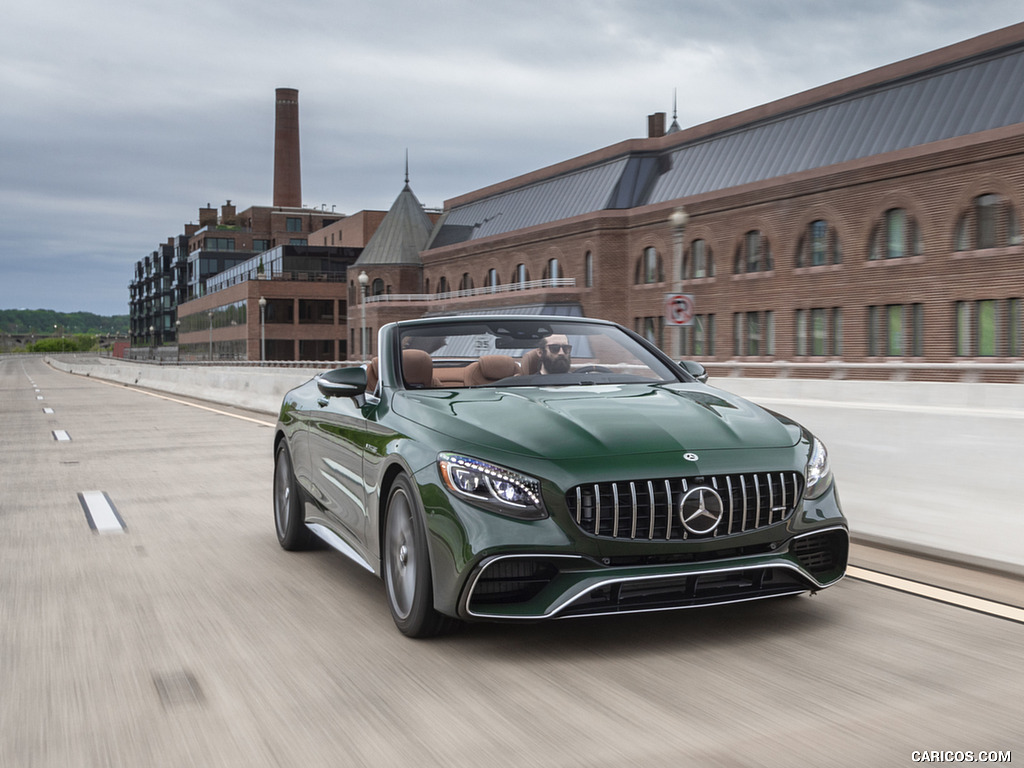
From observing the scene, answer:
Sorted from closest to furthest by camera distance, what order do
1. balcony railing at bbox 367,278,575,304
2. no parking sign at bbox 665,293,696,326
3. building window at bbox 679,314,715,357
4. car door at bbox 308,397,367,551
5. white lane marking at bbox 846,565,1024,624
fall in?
white lane marking at bbox 846,565,1024,624
car door at bbox 308,397,367,551
no parking sign at bbox 665,293,696,326
building window at bbox 679,314,715,357
balcony railing at bbox 367,278,575,304

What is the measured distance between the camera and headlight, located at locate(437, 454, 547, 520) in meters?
4.29

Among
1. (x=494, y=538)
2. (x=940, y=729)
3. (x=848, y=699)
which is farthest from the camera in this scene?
(x=494, y=538)

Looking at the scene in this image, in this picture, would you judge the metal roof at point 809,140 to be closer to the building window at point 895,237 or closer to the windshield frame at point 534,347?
the building window at point 895,237

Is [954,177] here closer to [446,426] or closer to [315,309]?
[446,426]

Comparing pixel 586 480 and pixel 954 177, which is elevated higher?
pixel 954 177

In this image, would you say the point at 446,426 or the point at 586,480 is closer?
the point at 586,480

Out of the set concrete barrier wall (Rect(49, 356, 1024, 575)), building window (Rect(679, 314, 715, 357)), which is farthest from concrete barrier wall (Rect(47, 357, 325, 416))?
building window (Rect(679, 314, 715, 357))

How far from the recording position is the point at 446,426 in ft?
15.5

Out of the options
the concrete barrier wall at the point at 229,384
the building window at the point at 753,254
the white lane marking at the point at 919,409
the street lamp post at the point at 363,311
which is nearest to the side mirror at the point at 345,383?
the white lane marking at the point at 919,409

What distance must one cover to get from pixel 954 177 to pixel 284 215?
98728mm

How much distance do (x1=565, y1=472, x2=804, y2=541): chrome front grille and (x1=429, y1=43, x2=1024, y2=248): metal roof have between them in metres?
37.7

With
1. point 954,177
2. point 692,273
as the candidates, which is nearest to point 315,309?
point 692,273

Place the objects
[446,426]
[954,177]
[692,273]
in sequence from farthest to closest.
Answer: [692,273] → [954,177] → [446,426]

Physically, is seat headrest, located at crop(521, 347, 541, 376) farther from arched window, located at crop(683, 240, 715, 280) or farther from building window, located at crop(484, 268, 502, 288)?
building window, located at crop(484, 268, 502, 288)
